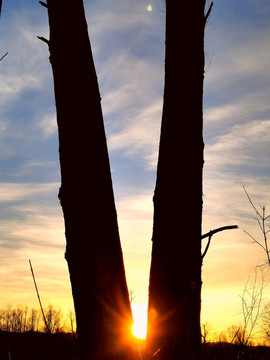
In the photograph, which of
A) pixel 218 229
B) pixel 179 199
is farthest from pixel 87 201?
pixel 218 229

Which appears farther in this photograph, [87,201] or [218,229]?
[218,229]

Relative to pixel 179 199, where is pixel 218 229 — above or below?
below

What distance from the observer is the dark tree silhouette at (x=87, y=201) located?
2014mm

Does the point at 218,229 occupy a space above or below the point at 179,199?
below

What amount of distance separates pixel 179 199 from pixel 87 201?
0.63 metres

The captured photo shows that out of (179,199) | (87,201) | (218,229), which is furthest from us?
(218,229)

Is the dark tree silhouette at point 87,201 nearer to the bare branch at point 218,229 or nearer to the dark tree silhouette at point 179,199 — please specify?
the dark tree silhouette at point 179,199

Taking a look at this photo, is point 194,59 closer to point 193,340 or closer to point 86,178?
point 86,178

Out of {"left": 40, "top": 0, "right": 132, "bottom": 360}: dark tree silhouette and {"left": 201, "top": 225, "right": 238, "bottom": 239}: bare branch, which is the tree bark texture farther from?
{"left": 40, "top": 0, "right": 132, "bottom": 360}: dark tree silhouette

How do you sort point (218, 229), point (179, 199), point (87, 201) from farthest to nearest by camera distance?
point (218, 229)
point (179, 199)
point (87, 201)

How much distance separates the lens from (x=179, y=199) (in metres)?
2.36

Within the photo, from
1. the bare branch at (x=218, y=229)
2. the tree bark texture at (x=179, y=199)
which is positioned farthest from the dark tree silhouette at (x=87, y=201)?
the bare branch at (x=218, y=229)

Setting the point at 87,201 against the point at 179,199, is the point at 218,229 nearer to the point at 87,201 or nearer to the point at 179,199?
the point at 179,199

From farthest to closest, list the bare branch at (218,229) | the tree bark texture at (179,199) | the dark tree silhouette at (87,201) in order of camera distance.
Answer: the bare branch at (218,229), the tree bark texture at (179,199), the dark tree silhouette at (87,201)
